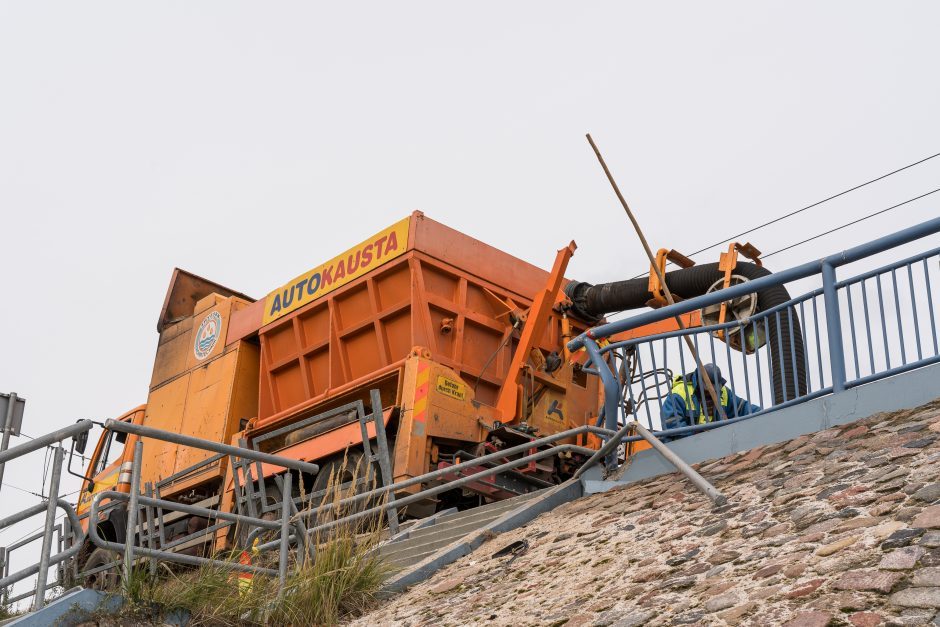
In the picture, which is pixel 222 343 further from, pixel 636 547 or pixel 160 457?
pixel 636 547

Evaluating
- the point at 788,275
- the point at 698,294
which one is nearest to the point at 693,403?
the point at 788,275

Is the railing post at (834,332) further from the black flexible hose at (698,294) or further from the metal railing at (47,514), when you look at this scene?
the metal railing at (47,514)

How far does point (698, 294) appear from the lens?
12.0 metres

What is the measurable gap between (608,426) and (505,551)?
1.75 meters

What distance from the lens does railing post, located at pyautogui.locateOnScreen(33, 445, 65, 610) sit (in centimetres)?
588

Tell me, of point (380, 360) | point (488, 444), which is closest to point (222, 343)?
point (380, 360)

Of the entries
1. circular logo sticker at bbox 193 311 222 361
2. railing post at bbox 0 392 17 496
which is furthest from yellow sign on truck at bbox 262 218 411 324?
railing post at bbox 0 392 17 496

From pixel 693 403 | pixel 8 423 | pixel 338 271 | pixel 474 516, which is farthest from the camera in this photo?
pixel 338 271

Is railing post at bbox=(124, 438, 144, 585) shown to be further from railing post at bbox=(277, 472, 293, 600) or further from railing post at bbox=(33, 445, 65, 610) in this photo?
railing post at bbox=(277, 472, 293, 600)

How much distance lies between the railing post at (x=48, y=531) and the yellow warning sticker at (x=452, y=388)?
5860mm

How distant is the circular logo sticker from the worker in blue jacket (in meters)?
7.88

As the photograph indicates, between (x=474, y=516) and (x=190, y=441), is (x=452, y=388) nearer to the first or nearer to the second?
(x=474, y=516)

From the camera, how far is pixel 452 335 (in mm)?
12625

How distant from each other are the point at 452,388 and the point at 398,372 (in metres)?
0.63
